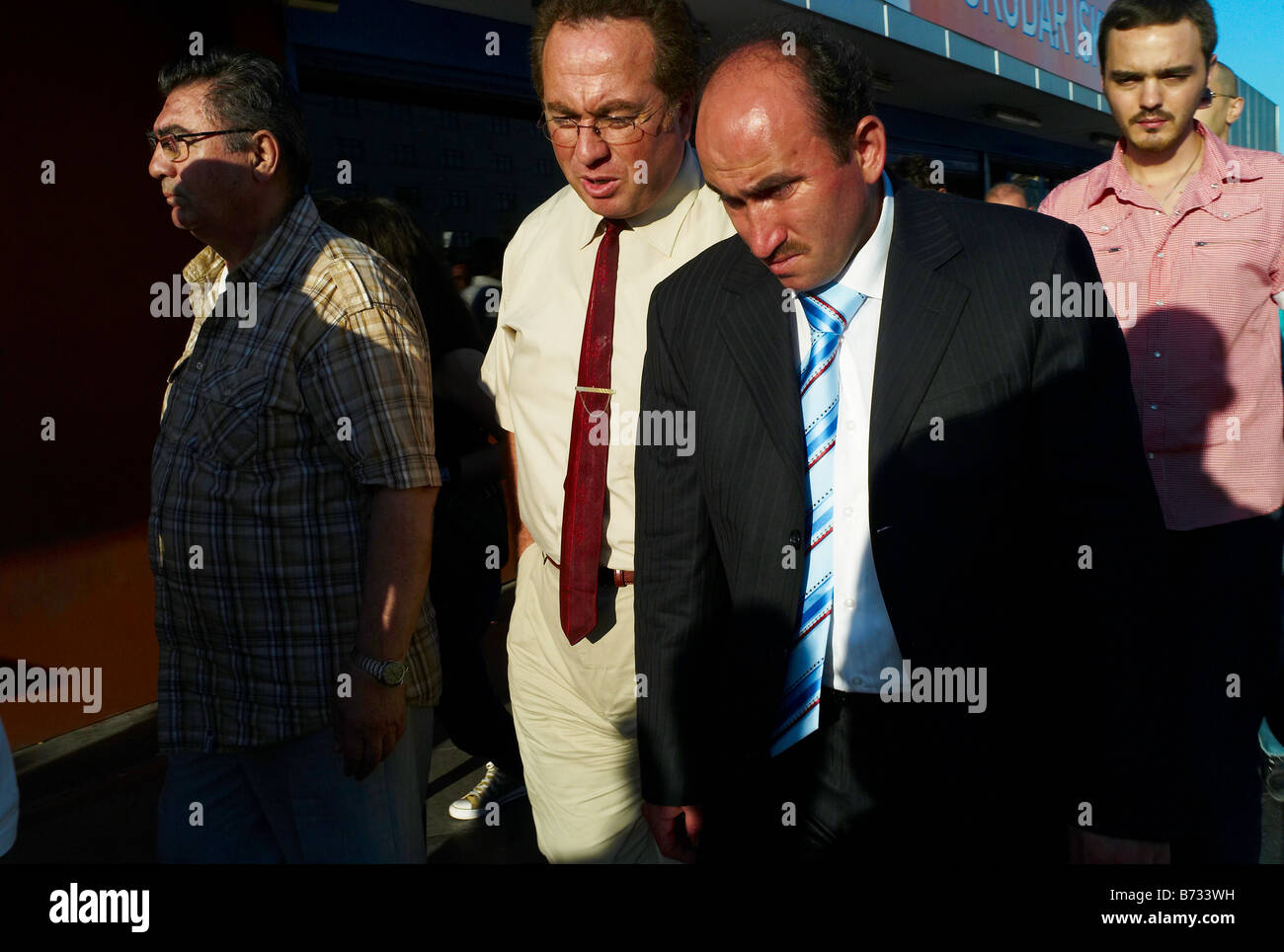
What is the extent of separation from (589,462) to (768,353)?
1.74 feet

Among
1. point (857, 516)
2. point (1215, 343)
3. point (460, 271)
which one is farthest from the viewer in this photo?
point (460, 271)

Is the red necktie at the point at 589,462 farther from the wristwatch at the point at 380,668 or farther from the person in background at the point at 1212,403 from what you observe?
the person in background at the point at 1212,403

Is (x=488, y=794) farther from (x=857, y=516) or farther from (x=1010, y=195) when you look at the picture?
(x=1010, y=195)

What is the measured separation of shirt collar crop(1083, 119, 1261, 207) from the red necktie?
1573 mm

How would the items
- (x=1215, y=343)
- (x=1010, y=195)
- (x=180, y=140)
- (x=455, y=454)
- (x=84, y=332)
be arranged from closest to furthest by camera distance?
(x=180, y=140) < (x=1215, y=343) < (x=455, y=454) < (x=84, y=332) < (x=1010, y=195)

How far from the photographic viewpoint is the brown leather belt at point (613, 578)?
7.70ft

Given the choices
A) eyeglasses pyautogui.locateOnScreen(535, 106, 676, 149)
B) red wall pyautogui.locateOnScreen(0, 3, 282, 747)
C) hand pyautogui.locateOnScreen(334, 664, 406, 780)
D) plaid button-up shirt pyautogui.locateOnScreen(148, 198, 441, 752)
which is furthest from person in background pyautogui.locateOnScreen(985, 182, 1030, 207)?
hand pyautogui.locateOnScreen(334, 664, 406, 780)

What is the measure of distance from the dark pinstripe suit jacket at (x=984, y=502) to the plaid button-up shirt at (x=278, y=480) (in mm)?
675

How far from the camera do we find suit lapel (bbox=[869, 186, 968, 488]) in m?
1.76

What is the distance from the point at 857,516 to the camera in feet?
6.07

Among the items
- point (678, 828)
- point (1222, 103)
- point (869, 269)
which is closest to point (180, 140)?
point (869, 269)

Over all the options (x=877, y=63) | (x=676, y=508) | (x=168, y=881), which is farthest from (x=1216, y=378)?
(x=877, y=63)

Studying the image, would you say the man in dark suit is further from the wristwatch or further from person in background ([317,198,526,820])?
person in background ([317,198,526,820])

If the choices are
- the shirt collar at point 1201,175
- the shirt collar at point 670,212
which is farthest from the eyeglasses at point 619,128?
the shirt collar at point 1201,175
